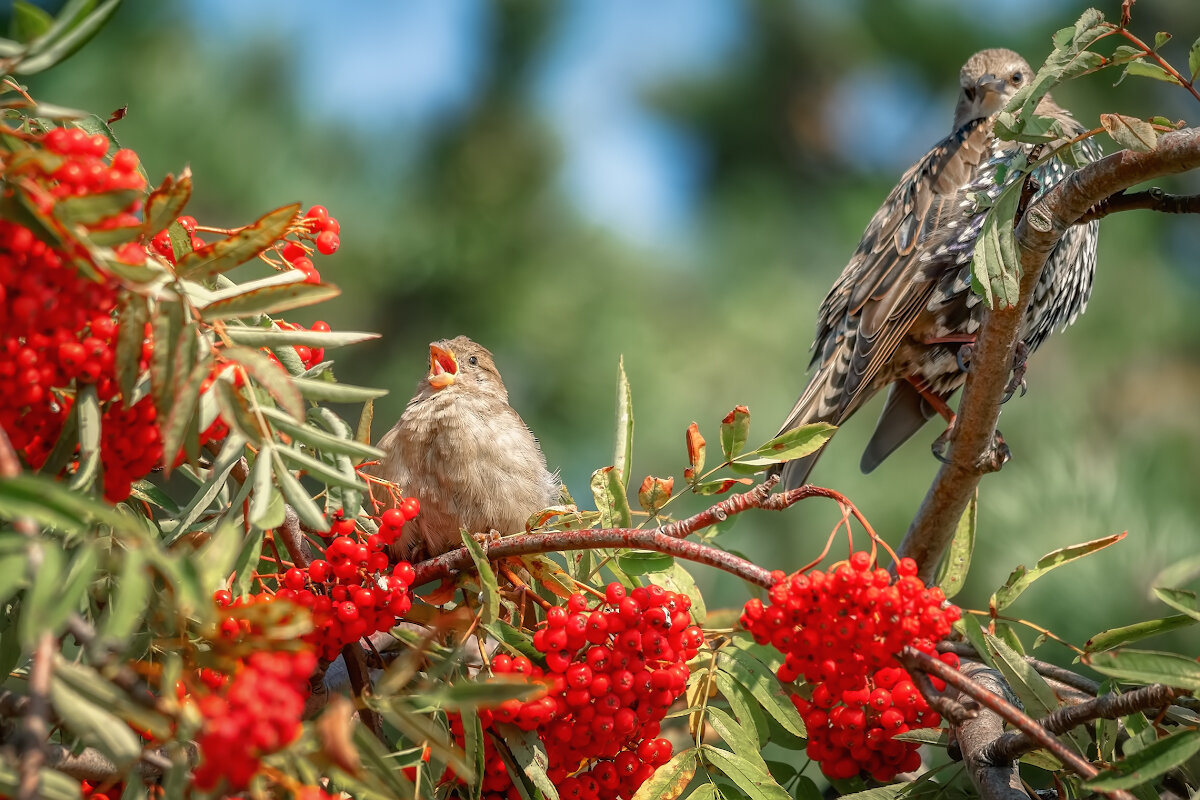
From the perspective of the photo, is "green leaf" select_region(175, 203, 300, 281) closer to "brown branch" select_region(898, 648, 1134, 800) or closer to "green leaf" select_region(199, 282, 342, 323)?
"green leaf" select_region(199, 282, 342, 323)

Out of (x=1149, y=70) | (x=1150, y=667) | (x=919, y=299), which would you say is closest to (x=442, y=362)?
(x=919, y=299)

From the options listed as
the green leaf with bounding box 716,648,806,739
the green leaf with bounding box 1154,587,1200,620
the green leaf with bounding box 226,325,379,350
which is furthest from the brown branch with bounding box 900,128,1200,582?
the green leaf with bounding box 226,325,379,350

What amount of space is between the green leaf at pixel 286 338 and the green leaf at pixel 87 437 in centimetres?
17

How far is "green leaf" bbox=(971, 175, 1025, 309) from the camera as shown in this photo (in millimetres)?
1688

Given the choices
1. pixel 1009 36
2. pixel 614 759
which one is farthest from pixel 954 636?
pixel 1009 36

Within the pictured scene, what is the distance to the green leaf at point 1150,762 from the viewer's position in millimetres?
1188

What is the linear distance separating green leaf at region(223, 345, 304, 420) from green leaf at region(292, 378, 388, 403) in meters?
0.06

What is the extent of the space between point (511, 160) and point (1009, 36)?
128 inches

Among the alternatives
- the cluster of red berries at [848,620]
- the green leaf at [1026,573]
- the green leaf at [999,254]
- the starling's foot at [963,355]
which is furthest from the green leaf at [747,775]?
the starling's foot at [963,355]

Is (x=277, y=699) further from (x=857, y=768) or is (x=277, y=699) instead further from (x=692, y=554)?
(x=857, y=768)

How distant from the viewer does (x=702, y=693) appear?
175 cm

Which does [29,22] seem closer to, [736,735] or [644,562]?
[644,562]

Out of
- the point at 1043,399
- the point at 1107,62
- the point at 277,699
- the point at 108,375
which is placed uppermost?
the point at 1043,399

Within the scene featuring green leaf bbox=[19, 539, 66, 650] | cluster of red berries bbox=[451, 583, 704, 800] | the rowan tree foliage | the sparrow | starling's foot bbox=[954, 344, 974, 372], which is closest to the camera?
green leaf bbox=[19, 539, 66, 650]
